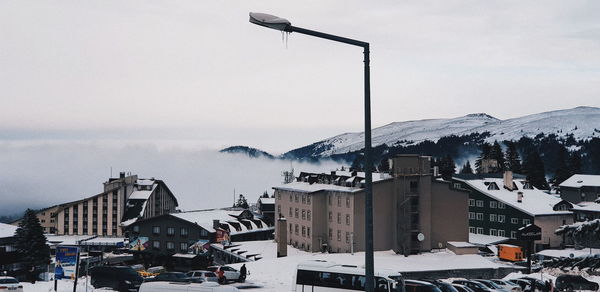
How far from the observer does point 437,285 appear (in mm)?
36938

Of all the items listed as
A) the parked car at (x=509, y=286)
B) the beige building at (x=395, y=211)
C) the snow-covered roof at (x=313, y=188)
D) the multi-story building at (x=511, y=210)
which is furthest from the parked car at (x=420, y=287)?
the multi-story building at (x=511, y=210)

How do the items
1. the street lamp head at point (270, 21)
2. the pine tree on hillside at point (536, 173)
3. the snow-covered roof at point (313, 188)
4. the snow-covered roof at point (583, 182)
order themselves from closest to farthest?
the street lamp head at point (270, 21) → the snow-covered roof at point (313, 188) → the snow-covered roof at point (583, 182) → the pine tree on hillside at point (536, 173)

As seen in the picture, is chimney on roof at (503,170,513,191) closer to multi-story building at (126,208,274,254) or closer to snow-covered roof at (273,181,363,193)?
snow-covered roof at (273,181,363,193)

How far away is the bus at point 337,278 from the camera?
33.7 m

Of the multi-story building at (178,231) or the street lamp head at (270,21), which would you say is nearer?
the street lamp head at (270,21)

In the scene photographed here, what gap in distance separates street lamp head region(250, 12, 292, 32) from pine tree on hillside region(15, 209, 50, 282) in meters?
95.7

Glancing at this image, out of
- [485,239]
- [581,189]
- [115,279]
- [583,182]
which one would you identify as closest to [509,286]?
[115,279]

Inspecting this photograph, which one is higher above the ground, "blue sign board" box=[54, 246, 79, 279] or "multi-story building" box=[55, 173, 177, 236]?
"blue sign board" box=[54, 246, 79, 279]

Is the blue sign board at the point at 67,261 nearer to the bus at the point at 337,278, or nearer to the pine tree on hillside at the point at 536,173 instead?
the bus at the point at 337,278

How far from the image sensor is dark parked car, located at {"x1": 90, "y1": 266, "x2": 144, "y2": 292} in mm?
39625

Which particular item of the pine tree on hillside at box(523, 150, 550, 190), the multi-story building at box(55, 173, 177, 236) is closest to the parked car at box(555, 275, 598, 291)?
the multi-story building at box(55, 173, 177, 236)

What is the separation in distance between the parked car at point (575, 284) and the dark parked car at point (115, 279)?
29848 mm

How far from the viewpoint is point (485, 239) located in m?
109

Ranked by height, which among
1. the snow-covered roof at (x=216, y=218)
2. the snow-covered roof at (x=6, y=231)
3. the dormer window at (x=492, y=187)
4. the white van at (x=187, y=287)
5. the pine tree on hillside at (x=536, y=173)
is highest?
the pine tree on hillside at (x=536, y=173)
